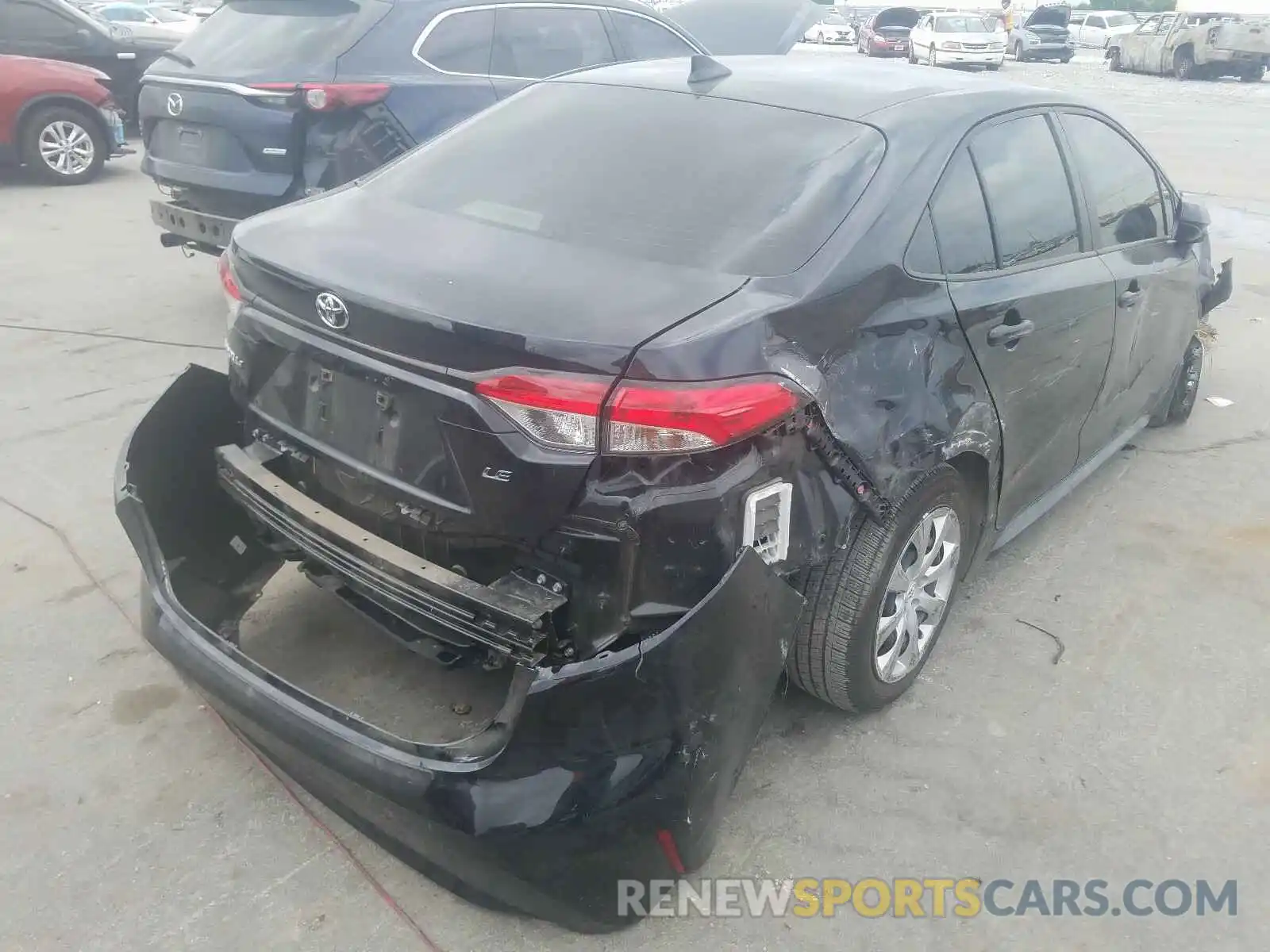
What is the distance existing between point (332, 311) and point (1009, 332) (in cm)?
185

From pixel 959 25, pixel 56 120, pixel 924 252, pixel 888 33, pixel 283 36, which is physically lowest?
pixel 888 33

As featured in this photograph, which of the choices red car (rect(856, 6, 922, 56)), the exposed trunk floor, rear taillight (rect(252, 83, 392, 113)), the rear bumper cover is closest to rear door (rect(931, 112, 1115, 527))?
the rear bumper cover

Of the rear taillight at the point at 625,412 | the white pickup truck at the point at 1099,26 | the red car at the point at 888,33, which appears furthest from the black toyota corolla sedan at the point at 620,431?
the white pickup truck at the point at 1099,26

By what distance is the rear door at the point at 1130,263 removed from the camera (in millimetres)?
3637

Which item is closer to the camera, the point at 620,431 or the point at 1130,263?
the point at 620,431

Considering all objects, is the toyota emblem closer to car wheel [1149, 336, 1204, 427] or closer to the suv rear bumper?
the suv rear bumper

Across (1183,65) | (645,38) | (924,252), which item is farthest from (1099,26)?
(924,252)

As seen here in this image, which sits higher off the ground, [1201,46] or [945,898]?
[1201,46]

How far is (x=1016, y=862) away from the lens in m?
2.58

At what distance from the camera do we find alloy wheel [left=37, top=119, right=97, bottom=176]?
9844 mm

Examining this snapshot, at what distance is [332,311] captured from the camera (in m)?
2.40

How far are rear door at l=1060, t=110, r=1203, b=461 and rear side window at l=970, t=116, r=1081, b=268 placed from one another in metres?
Result: 0.18

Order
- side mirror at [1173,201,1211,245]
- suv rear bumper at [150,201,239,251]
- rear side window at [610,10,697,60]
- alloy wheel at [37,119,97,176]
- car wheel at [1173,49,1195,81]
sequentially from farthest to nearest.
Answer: car wheel at [1173,49,1195,81] → alloy wheel at [37,119,97,176] → rear side window at [610,10,697,60] → suv rear bumper at [150,201,239,251] → side mirror at [1173,201,1211,245]

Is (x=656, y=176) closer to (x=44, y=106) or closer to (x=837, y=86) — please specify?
(x=837, y=86)
